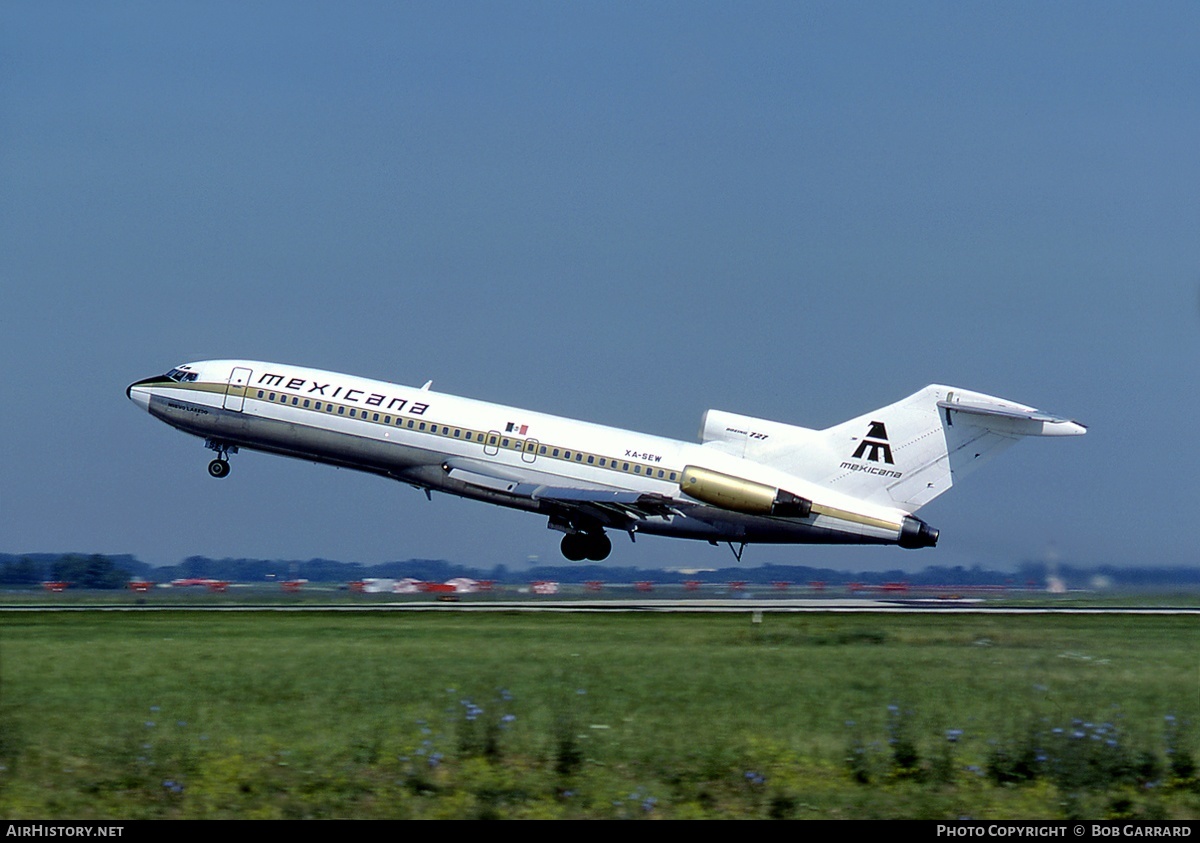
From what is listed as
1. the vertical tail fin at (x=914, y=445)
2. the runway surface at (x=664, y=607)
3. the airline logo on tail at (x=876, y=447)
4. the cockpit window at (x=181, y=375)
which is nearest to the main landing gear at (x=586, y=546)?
the runway surface at (x=664, y=607)

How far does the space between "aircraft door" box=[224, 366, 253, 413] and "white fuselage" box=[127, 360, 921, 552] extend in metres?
0.06

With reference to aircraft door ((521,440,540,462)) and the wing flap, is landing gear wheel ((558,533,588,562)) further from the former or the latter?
aircraft door ((521,440,540,462))

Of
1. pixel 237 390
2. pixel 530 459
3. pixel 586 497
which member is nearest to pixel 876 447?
pixel 586 497

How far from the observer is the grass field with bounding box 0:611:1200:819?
13148 millimetres

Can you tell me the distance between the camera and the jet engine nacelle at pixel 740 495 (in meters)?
41.6

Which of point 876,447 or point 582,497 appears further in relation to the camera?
point 876,447

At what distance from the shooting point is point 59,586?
44.5 metres

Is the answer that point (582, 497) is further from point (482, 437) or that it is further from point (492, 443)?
point (482, 437)

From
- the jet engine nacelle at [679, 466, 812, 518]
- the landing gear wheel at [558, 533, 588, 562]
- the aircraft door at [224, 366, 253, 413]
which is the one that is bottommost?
the landing gear wheel at [558, 533, 588, 562]

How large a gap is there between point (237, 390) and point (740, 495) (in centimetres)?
1644

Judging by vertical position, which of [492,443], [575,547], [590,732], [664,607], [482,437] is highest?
[482,437]

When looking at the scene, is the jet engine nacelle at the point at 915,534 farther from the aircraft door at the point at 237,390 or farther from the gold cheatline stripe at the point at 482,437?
the aircraft door at the point at 237,390

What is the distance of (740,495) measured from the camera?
4172cm

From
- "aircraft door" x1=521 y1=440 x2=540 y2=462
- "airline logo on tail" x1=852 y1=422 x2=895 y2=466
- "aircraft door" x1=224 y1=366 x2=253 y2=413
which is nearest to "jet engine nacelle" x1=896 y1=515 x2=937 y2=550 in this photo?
"airline logo on tail" x1=852 y1=422 x2=895 y2=466
